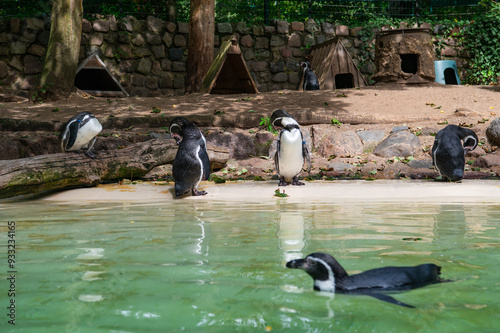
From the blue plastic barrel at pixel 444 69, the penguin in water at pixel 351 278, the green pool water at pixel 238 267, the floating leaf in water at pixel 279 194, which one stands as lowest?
the floating leaf in water at pixel 279 194

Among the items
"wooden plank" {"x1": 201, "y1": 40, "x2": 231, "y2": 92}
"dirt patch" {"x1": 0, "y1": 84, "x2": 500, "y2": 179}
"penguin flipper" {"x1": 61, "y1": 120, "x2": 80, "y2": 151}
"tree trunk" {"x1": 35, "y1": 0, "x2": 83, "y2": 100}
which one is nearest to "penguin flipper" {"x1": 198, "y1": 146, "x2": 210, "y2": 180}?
"dirt patch" {"x1": 0, "y1": 84, "x2": 500, "y2": 179}

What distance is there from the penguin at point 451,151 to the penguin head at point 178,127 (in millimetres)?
3532

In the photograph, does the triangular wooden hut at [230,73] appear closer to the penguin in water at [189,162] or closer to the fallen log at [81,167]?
the fallen log at [81,167]

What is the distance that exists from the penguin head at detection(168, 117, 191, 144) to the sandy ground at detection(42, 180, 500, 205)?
73cm

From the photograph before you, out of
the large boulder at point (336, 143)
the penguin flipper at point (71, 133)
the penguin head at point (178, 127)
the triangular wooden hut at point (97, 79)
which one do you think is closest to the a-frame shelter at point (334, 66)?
the large boulder at point (336, 143)

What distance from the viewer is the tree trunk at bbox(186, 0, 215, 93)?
1261 cm

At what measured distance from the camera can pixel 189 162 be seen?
6.32 meters

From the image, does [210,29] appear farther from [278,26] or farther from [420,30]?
[420,30]

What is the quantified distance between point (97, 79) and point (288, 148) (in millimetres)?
9761

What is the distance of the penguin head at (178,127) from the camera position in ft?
22.2

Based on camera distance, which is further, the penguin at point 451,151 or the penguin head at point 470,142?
the penguin head at point 470,142

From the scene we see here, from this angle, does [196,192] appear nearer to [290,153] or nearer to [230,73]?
[290,153]

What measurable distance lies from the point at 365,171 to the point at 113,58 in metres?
9.34

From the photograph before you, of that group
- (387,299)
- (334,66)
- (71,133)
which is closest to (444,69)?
(334,66)
